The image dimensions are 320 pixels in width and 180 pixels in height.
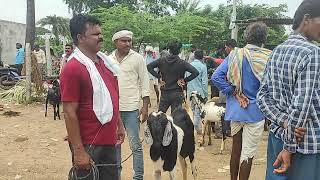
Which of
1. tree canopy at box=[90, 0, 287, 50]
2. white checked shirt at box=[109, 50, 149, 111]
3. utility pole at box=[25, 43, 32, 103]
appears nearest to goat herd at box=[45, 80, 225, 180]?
white checked shirt at box=[109, 50, 149, 111]

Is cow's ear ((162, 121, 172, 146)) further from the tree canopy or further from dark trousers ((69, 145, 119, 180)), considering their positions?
the tree canopy

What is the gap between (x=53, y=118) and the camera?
35.8ft

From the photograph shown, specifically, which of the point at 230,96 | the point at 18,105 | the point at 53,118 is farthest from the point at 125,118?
the point at 18,105

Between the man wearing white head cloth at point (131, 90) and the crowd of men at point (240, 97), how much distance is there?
11mm

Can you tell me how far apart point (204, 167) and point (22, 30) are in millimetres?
24404

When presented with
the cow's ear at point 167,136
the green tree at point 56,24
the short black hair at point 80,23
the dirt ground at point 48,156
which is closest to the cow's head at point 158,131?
the cow's ear at point 167,136

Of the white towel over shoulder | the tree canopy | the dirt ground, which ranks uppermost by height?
the tree canopy

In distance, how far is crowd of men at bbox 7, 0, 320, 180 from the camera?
251 centimetres

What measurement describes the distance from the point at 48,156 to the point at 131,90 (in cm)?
294

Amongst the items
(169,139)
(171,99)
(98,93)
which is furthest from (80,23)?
(171,99)

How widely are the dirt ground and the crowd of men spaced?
1.64 m

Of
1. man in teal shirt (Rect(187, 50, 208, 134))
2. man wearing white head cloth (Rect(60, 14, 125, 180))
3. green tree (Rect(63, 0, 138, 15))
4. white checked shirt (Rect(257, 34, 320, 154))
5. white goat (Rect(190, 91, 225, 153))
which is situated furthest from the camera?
green tree (Rect(63, 0, 138, 15))

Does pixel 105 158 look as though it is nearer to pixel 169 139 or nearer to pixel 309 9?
pixel 169 139

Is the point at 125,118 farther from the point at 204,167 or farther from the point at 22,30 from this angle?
the point at 22,30
